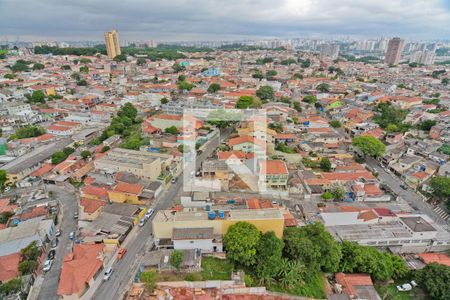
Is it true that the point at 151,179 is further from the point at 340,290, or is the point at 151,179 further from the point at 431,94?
the point at 431,94

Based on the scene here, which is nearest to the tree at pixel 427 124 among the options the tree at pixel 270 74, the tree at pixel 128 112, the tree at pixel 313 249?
the tree at pixel 313 249

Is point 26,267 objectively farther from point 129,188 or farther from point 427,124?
point 427,124

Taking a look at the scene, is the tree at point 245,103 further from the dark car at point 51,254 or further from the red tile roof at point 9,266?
the red tile roof at point 9,266

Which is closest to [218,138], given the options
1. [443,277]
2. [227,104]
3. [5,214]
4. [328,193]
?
[227,104]

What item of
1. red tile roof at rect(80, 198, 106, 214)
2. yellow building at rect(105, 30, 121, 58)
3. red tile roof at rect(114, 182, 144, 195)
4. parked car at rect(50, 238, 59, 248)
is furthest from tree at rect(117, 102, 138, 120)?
yellow building at rect(105, 30, 121, 58)

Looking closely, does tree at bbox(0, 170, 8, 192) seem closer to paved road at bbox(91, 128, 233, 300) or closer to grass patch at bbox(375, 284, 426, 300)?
paved road at bbox(91, 128, 233, 300)

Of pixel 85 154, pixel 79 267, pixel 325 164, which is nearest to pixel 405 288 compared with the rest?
pixel 325 164
